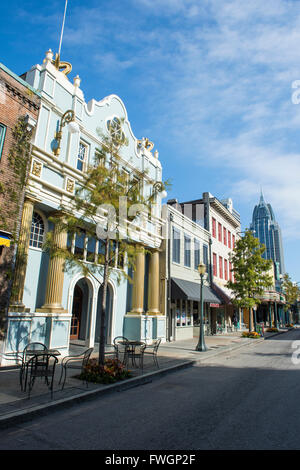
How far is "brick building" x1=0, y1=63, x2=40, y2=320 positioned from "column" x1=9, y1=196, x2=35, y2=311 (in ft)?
1.26

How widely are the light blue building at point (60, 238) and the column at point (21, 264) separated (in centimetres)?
5

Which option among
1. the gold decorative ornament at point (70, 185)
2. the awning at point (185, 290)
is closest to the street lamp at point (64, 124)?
the gold decorative ornament at point (70, 185)

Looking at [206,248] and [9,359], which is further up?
[206,248]

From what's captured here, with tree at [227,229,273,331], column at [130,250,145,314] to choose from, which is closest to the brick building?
column at [130,250,145,314]

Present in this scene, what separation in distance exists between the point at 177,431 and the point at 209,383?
159 inches

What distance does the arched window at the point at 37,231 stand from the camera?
1216 centimetres

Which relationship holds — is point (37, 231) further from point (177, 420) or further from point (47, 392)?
point (177, 420)

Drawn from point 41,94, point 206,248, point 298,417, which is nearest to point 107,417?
point 298,417

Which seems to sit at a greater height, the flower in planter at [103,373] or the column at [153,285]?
the column at [153,285]

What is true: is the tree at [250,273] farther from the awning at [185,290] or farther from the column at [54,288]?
the column at [54,288]

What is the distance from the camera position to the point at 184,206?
2928 centimetres

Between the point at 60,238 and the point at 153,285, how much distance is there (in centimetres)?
777

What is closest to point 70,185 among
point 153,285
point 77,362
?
point 77,362
